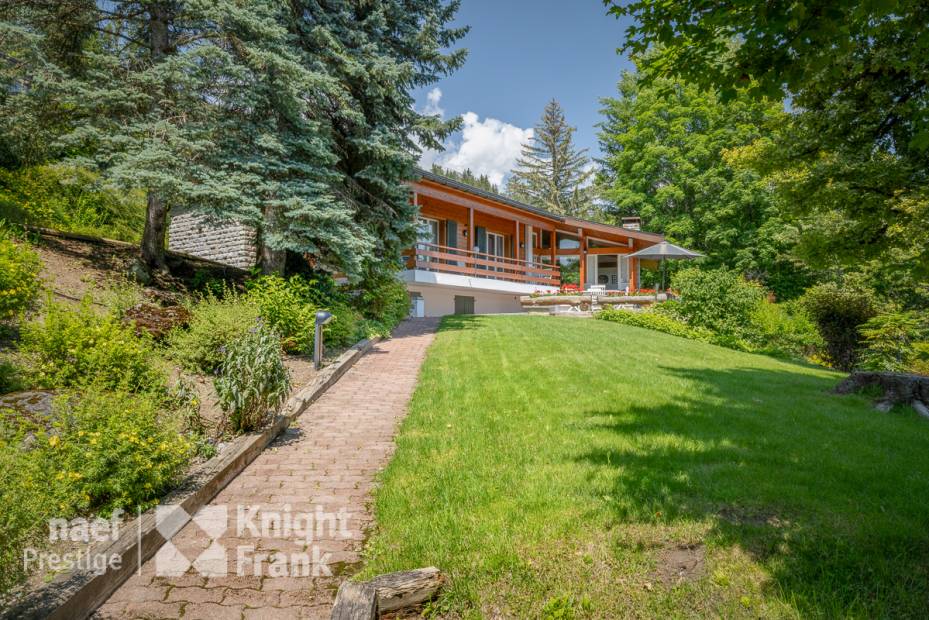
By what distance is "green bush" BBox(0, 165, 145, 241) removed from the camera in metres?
11.7

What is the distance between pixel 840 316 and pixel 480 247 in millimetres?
14592

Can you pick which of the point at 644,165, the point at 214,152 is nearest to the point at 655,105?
the point at 644,165

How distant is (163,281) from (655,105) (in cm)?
2949

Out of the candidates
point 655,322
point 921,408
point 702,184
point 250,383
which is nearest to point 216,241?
point 250,383

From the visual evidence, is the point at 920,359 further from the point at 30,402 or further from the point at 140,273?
the point at 140,273

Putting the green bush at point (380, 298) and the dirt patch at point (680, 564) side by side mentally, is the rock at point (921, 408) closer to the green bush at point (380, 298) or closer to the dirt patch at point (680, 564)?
the dirt patch at point (680, 564)

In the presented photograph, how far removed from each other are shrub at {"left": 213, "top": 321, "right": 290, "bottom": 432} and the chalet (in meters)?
8.50

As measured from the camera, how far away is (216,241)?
58.5ft

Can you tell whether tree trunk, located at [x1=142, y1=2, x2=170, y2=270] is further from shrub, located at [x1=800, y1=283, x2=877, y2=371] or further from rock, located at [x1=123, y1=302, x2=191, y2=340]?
shrub, located at [x1=800, y1=283, x2=877, y2=371]

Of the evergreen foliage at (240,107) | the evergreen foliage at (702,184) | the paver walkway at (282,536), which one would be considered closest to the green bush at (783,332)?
the evergreen foliage at (702,184)

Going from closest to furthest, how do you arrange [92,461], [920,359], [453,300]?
[92,461]
[920,359]
[453,300]

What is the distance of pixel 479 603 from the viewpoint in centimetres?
252

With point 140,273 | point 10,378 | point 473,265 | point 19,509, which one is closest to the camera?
point 19,509

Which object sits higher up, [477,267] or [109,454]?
[477,267]
